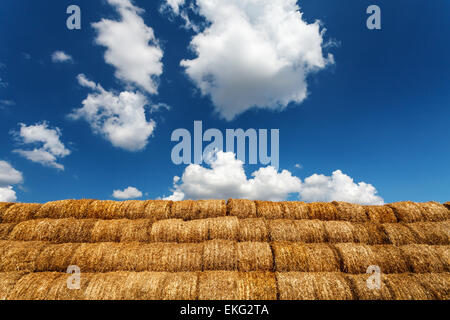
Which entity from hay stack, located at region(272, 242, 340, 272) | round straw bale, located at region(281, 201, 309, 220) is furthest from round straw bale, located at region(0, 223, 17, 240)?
round straw bale, located at region(281, 201, 309, 220)

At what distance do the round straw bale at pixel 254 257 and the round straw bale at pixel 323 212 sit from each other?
2439mm

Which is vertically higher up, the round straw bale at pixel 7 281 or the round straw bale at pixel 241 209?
the round straw bale at pixel 241 209

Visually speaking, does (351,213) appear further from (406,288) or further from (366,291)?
(366,291)

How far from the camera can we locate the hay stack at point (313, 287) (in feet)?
21.7

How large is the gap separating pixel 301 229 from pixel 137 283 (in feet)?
17.0

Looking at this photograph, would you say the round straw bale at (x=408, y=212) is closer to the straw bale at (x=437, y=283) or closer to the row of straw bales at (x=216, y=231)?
the row of straw bales at (x=216, y=231)

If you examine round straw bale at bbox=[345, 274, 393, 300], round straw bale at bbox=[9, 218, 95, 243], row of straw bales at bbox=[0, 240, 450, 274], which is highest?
round straw bale at bbox=[9, 218, 95, 243]

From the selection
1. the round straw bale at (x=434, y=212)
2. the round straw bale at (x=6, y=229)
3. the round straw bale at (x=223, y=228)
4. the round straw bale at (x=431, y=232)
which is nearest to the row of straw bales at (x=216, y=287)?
the round straw bale at (x=223, y=228)

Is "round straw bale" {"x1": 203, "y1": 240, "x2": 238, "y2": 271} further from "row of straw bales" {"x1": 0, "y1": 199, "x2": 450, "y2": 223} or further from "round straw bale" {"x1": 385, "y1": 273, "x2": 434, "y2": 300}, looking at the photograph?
"round straw bale" {"x1": 385, "y1": 273, "x2": 434, "y2": 300}

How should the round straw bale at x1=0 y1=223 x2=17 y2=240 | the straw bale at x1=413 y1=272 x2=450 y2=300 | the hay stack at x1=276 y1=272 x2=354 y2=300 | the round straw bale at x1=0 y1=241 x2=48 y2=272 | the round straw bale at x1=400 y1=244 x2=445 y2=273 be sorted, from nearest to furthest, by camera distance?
the hay stack at x1=276 y1=272 x2=354 y2=300
the straw bale at x1=413 y1=272 x2=450 y2=300
the round straw bale at x1=0 y1=241 x2=48 y2=272
the round straw bale at x1=400 y1=244 x2=445 y2=273
the round straw bale at x1=0 y1=223 x2=17 y2=240

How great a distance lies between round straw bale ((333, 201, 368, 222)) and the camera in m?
9.09

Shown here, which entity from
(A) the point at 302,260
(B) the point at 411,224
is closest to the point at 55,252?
(A) the point at 302,260
